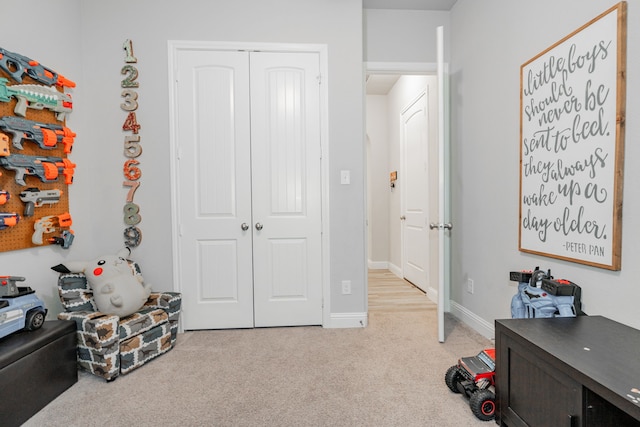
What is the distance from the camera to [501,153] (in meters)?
2.39

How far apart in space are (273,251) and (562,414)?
209cm

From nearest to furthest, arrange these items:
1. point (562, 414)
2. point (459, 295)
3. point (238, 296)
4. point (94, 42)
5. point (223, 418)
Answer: point (562, 414) < point (223, 418) < point (94, 42) < point (238, 296) < point (459, 295)

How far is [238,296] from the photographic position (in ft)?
9.26

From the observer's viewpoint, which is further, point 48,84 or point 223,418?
point 48,84

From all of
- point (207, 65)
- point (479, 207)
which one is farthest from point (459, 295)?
point (207, 65)

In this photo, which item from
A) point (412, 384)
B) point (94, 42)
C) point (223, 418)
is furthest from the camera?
point (94, 42)

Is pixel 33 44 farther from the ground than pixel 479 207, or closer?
farther from the ground

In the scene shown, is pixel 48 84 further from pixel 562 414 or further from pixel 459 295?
pixel 459 295

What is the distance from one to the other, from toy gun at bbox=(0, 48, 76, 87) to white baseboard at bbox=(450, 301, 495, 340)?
11.4ft

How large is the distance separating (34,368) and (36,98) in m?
A: 1.56

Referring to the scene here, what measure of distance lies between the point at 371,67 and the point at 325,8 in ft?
2.09

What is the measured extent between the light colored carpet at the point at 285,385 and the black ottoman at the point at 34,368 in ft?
0.23

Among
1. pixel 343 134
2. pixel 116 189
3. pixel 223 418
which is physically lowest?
pixel 223 418

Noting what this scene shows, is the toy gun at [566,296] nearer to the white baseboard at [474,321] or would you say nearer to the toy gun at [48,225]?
the white baseboard at [474,321]
